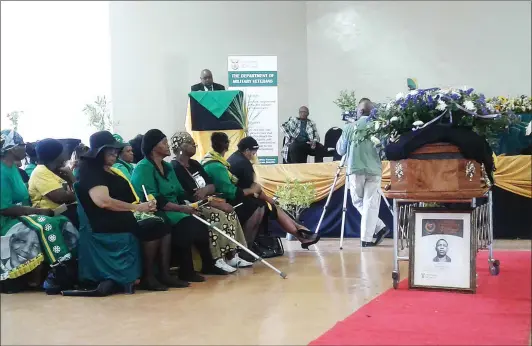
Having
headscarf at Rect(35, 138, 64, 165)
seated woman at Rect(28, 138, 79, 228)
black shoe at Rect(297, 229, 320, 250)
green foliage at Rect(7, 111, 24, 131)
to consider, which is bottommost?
black shoe at Rect(297, 229, 320, 250)

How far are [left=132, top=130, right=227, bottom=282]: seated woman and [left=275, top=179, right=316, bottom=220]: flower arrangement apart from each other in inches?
80.9

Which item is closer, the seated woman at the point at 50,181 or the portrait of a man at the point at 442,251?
the portrait of a man at the point at 442,251

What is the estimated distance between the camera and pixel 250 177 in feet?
17.2

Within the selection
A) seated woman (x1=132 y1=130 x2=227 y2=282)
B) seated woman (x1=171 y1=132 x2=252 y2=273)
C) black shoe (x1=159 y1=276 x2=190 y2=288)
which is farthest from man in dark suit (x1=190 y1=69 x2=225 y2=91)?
black shoe (x1=159 y1=276 x2=190 y2=288)

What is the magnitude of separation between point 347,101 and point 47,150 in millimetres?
4483

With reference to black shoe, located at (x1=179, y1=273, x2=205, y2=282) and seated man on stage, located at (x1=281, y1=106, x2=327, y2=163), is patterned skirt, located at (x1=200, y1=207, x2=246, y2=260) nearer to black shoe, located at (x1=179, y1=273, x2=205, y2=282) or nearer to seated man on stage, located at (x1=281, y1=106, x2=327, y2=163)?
black shoe, located at (x1=179, y1=273, x2=205, y2=282)

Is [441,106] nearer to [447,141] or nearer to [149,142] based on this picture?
[447,141]

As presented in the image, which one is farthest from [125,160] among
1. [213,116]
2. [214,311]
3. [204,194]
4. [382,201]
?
[382,201]

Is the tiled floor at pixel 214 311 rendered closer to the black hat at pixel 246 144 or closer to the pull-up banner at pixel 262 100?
the black hat at pixel 246 144

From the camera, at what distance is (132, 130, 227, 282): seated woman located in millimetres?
4203

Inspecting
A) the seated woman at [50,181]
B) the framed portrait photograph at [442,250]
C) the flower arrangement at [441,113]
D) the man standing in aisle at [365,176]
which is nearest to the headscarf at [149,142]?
the seated woman at [50,181]

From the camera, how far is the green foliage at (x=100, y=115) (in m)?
5.50

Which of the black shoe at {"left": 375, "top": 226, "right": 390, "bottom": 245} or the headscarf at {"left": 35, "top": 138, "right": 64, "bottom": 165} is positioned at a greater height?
the headscarf at {"left": 35, "top": 138, "right": 64, "bottom": 165}

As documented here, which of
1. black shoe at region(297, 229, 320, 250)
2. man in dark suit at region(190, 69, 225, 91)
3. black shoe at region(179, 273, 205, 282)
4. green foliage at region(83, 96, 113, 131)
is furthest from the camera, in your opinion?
man in dark suit at region(190, 69, 225, 91)
